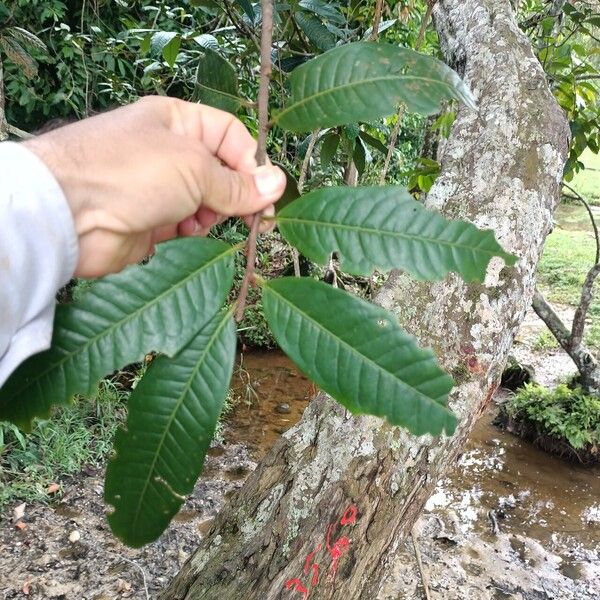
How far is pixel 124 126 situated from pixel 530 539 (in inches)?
113

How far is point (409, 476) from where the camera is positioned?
945 mm

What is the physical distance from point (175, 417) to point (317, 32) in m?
1.37

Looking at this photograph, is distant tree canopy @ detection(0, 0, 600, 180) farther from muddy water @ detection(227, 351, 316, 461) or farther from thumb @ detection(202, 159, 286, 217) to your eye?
muddy water @ detection(227, 351, 316, 461)

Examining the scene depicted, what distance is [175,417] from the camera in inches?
21.9

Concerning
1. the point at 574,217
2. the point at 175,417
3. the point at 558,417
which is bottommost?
the point at 574,217

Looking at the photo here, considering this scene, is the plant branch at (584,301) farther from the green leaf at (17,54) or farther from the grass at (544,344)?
the green leaf at (17,54)

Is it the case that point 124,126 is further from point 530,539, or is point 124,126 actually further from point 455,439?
point 530,539

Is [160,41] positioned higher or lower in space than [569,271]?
higher

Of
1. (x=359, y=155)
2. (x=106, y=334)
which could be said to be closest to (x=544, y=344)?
(x=359, y=155)

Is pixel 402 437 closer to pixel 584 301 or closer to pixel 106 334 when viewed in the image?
pixel 106 334

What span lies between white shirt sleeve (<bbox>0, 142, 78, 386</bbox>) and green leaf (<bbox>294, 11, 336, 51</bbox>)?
1245 millimetres

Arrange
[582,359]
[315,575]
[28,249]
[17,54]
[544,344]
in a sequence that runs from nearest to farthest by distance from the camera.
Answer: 1. [28,249]
2. [315,575]
3. [17,54]
4. [582,359]
5. [544,344]

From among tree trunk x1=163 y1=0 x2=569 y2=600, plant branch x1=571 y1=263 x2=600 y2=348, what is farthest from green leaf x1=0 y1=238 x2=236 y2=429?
plant branch x1=571 y1=263 x2=600 y2=348

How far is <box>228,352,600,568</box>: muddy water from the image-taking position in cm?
291
